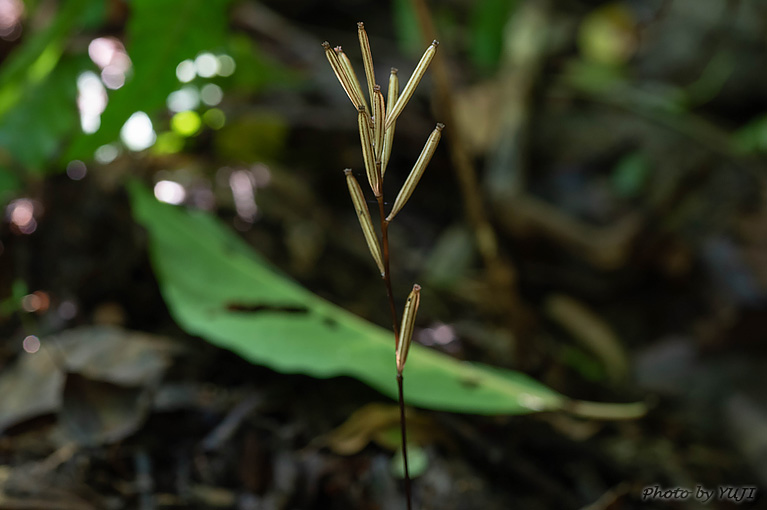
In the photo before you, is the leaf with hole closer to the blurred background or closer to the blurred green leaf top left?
the blurred background

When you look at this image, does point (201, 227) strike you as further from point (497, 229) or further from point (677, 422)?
point (677, 422)

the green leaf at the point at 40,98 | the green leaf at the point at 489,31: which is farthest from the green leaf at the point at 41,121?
the green leaf at the point at 489,31

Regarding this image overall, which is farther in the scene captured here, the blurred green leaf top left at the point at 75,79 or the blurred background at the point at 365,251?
the blurred green leaf top left at the point at 75,79

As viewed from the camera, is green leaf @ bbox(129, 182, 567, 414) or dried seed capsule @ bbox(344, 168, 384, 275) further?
green leaf @ bbox(129, 182, 567, 414)

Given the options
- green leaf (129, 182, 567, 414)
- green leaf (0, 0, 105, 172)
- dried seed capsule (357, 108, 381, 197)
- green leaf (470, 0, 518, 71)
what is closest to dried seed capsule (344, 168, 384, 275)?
dried seed capsule (357, 108, 381, 197)

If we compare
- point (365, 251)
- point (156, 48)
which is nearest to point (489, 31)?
point (365, 251)

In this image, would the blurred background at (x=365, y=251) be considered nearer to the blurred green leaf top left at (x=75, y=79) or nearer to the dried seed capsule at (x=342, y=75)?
the blurred green leaf top left at (x=75, y=79)
